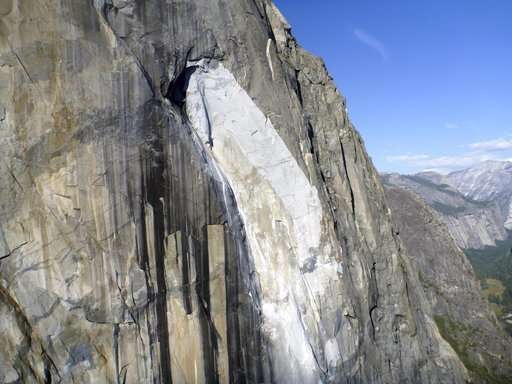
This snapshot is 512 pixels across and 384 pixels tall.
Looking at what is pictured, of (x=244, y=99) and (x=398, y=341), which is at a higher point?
(x=244, y=99)

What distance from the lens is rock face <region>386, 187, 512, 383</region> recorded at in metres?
38.4

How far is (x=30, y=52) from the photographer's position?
11.2m

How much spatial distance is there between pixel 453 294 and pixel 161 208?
45145 mm

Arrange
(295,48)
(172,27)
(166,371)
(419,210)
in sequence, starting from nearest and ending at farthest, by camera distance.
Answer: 1. (166,371)
2. (172,27)
3. (295,48)
4. (419,210)

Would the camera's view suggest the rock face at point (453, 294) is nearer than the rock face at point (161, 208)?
No

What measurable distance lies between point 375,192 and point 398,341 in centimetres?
936

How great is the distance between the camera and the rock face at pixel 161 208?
37.1 ft

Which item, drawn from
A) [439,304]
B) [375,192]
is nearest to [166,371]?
[375,192]

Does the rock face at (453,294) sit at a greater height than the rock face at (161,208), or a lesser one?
lesser

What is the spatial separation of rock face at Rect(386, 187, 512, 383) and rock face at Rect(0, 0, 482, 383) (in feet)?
75.3

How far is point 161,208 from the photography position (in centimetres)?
1276

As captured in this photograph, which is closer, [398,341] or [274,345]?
[274,345]

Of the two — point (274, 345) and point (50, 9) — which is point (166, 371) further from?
point (50, 9)

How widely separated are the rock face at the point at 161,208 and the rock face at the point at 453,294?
22940 millimetres
